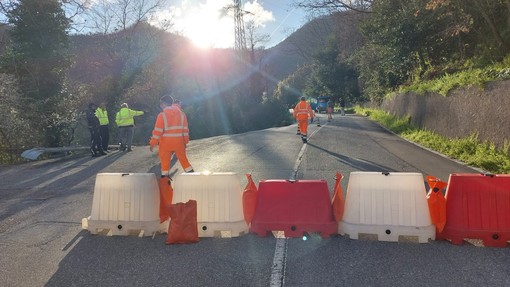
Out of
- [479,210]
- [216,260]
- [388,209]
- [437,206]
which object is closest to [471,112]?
[479,210]

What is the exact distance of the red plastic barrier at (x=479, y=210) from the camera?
15.3 feet

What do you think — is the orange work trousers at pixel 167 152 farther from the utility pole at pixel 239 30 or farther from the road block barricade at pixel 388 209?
the utility pole at pixel 239 30

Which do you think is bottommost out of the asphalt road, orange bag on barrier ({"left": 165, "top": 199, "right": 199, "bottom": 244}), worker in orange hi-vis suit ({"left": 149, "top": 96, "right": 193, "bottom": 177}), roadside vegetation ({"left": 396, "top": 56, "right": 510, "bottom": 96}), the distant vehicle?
the distant vehicle

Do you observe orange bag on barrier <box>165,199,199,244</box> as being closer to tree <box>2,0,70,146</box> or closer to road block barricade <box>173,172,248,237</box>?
road block barricade <box>173,172,248,237</box>

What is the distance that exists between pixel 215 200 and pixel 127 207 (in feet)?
3.96

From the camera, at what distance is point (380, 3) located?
26.2 m

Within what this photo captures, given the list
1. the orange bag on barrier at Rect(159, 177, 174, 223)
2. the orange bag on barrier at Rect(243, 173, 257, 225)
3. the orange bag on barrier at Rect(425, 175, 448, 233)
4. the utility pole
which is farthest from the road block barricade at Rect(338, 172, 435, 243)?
the utility pole

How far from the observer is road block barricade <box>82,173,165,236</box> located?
5.28 metres

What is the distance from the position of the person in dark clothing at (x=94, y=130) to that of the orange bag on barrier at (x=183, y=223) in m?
11.2

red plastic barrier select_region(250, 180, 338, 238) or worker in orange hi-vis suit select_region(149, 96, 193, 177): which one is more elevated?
worker in orange hi-vis suit select_region(149, 96, 193, 177)

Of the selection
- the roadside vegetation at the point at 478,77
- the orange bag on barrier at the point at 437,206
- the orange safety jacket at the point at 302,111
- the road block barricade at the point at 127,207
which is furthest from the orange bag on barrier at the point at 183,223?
the orange safety jacket at the point at 302,111

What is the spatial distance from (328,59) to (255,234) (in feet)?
207

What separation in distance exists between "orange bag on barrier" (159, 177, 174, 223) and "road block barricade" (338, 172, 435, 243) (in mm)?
2362

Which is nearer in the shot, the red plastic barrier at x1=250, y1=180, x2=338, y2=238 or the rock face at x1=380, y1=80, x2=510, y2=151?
the red plastic barrier at x1=250, y1=180, x2=338, y2=238
